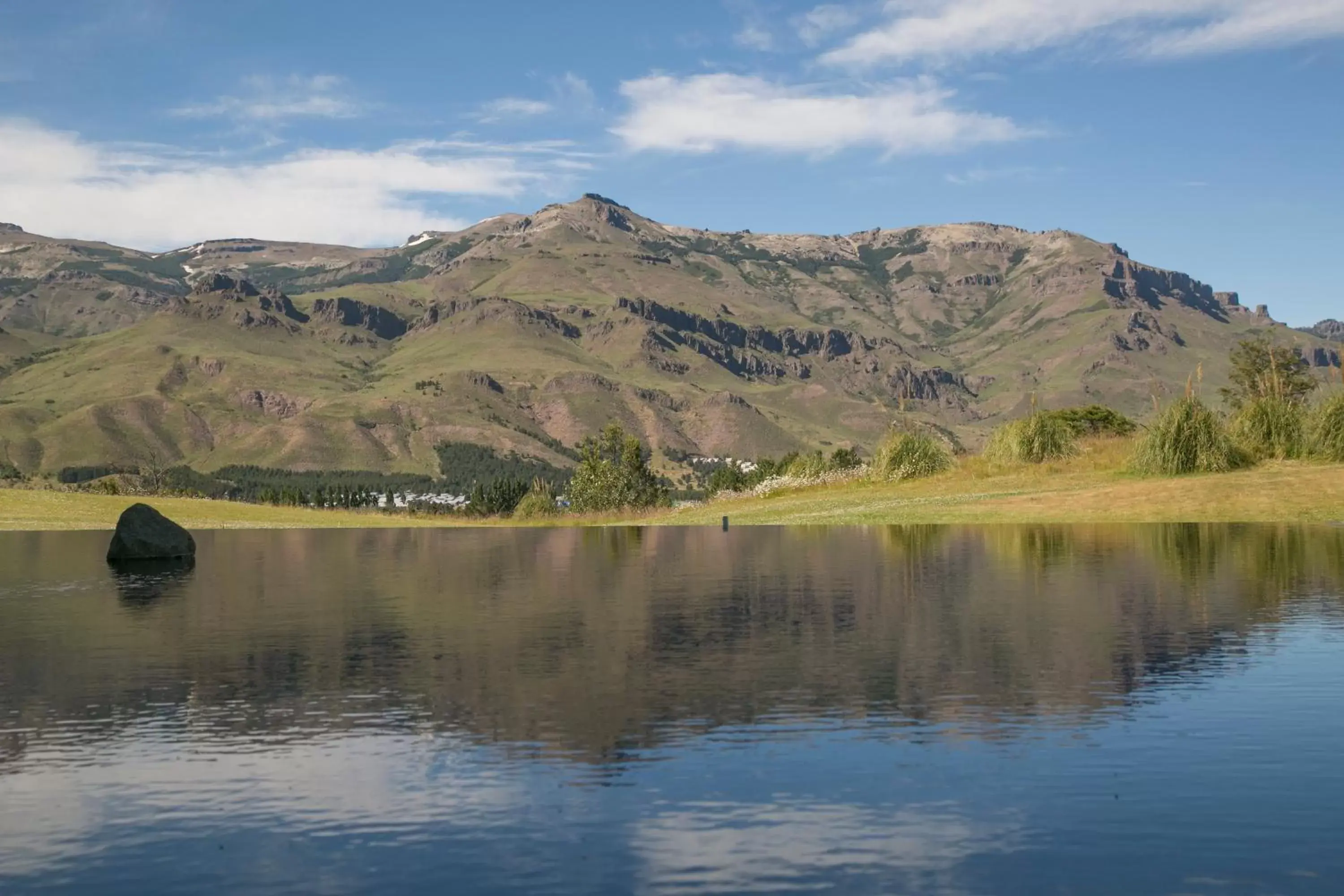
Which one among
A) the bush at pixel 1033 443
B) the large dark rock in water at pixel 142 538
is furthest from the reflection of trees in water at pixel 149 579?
the bush at pixel 1033 443

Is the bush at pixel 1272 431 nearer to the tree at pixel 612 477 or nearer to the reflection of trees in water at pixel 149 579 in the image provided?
the reflection of trees in water at pixel 149 579

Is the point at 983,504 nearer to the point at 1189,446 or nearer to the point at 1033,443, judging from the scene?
the point at 1189,446

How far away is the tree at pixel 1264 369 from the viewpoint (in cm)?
11319

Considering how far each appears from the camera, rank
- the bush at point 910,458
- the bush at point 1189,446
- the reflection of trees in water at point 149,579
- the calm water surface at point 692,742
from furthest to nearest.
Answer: the bush at point 910,458 → the bush at point 1189,446 → the reflection of trees in water at point 149,579 → the calm water surface at point 692,742

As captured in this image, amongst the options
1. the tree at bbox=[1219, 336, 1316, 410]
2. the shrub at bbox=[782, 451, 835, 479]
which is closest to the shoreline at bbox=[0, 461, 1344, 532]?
the shrub at bbox=[782, 451, 835, 479]

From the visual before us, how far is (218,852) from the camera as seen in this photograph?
36.0 ft

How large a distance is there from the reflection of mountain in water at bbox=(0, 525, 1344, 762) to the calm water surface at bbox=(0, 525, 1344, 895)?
0.11 meters

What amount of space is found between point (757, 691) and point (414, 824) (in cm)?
710

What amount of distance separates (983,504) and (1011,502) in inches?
53.0

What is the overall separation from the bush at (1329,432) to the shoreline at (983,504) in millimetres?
1124

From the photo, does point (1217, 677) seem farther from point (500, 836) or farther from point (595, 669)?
point (500, 836)

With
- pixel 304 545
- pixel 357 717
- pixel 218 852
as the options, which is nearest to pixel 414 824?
pixel 218 852

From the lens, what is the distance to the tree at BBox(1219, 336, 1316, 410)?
113188 millimetres

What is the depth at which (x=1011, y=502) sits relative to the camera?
195 feet
